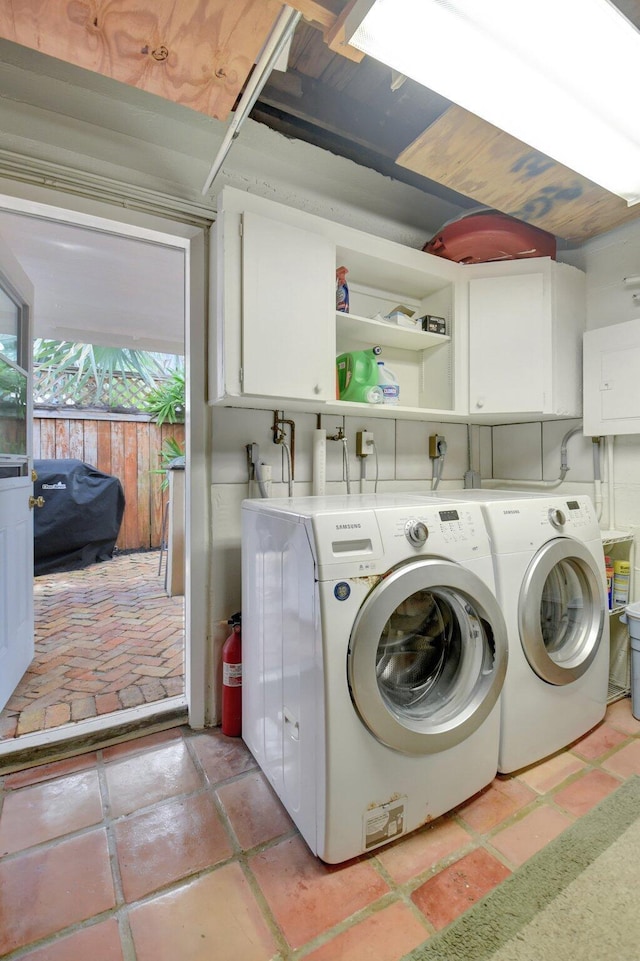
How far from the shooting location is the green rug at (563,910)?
0.95m

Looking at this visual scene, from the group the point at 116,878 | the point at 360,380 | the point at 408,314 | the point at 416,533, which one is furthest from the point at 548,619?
the point at 116,878

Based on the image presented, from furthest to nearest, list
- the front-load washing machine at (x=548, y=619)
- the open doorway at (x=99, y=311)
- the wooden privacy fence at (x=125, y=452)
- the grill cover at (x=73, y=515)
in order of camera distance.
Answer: the wooden privacy fence at (x=125, y=452) → the grill cover at (x=73, y=515) → the open doorway at (x=99, y=311) → the front-load washing machine at (x=548, y=619)

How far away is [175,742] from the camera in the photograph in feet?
5.58

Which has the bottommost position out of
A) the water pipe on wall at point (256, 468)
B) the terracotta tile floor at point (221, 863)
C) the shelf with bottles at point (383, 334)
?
the terracotta tile floor at point (221, 863)

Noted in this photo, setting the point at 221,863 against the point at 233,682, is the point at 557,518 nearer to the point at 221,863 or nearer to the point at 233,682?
the point at 233,682

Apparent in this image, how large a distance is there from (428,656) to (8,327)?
2.28 meters

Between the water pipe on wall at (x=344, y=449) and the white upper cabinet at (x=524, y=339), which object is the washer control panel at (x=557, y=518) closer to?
the white upper cabinet at (x=524, y=339)

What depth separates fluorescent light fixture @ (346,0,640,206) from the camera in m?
0.97

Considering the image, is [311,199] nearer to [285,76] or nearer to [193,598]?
[285,76]

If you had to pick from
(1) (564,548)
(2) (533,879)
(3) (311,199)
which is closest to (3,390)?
(3) (311,199)

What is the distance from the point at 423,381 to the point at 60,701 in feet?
7.88

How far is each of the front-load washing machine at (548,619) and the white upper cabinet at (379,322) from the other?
25.4 inches

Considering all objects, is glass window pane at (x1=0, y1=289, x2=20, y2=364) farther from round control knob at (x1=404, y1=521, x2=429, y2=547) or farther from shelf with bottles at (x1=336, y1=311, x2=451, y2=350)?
round control knob at (x1=404, y1=521, x2=429, y2=547)

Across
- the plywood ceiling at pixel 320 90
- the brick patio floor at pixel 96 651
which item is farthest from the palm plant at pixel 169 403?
the plywood ceiling at pixel 320 90
